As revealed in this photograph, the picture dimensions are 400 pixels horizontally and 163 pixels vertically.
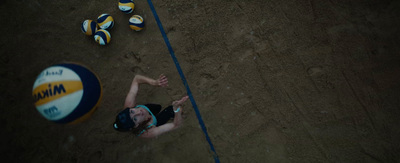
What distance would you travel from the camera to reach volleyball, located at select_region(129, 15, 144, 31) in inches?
152

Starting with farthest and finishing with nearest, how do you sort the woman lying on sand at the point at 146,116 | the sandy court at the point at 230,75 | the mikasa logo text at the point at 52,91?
the sandy court at the point at 230,75, the woman lying on sand at the point at 146,116, the mikasa logo text at the point at 52,91

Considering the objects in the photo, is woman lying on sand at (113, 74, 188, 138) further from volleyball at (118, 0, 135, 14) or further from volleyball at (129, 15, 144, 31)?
volleyball at (118, 0, 135, 14)

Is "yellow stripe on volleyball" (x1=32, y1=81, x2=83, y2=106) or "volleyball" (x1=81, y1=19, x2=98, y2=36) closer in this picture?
"yellow stripe on volleyball" (x1=32, y1=81, x2=83, y2=106)

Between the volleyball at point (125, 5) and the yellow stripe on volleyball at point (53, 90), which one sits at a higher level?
the volleyball at point (125, 5)

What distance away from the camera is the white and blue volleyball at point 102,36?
3.83 m

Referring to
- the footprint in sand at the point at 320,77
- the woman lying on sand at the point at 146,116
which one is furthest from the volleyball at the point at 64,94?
the footprint in sand at the point at 320,77

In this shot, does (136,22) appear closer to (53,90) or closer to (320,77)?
(53,90)

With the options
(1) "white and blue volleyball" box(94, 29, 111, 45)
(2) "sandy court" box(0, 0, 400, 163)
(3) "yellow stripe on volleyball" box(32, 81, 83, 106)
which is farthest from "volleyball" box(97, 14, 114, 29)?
(3) "yellow stripe on volleyball" box(32, 81, 83, 106)

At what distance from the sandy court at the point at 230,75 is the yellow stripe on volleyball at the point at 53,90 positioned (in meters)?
1.75

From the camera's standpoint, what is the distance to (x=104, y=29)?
3992mm

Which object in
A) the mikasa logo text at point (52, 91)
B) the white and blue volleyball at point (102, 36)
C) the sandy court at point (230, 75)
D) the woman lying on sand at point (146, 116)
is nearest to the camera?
the mikasa logo text at point (52, 91)

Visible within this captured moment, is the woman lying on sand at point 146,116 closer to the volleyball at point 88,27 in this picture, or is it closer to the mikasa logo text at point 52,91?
the mikasa logo text at point 52,91

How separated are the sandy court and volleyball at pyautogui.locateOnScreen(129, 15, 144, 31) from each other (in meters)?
0.23

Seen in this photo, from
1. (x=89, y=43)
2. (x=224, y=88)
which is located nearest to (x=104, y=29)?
(x=89, y=43)
